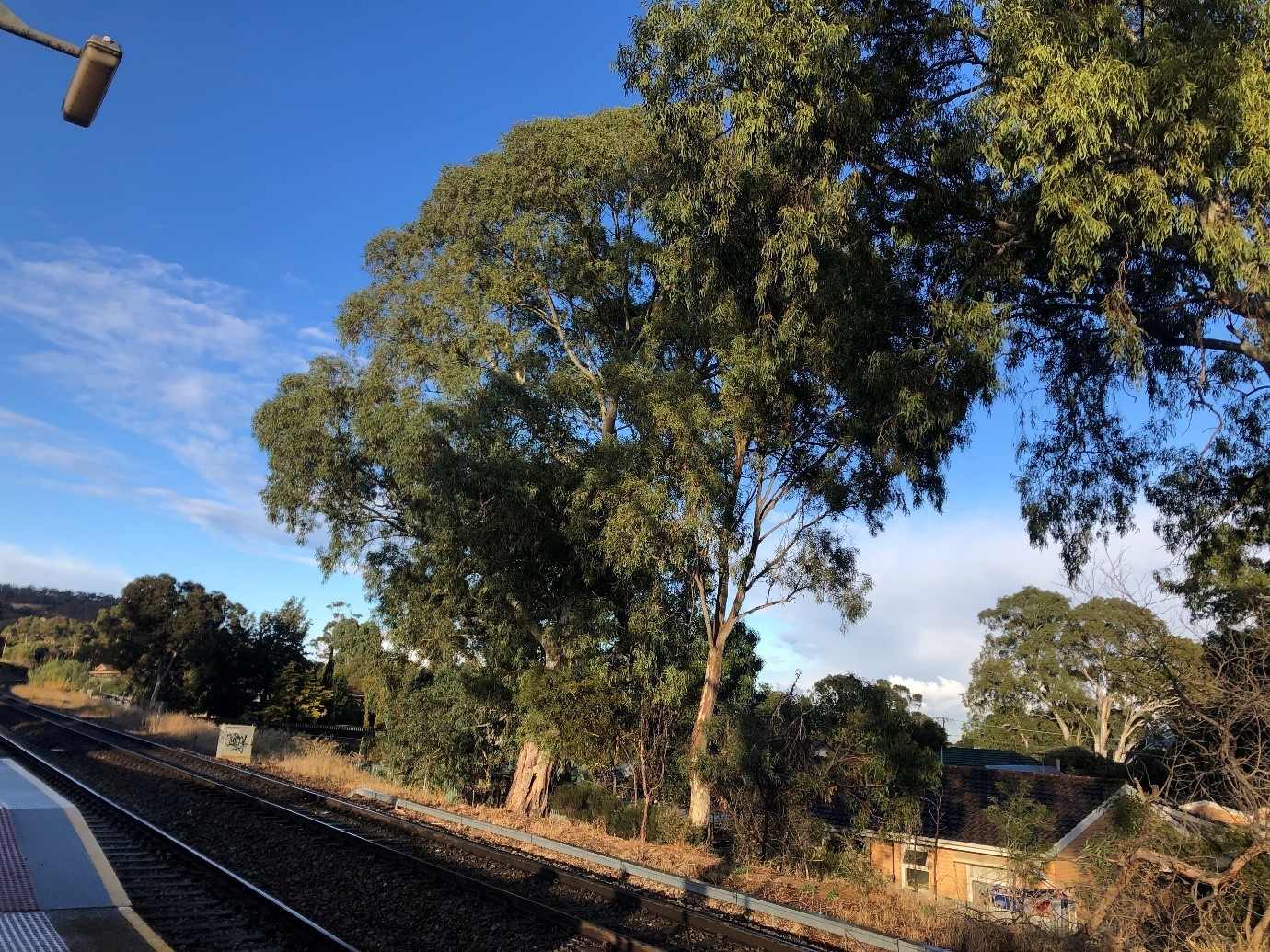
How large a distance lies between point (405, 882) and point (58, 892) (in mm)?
3800

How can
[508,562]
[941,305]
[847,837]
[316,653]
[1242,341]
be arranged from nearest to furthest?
1. [1242,341]
2. [941,305]
3. [847,837]
4. [508,562]
5. [316,653]

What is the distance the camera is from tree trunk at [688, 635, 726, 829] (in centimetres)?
1711

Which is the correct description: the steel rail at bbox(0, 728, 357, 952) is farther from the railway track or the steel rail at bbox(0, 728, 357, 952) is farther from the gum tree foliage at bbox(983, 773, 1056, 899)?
the gum tree foliage at bbox(983, 773, 1056, 899)

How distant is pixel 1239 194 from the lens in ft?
29.6

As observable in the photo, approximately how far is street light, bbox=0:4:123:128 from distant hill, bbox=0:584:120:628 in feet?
510

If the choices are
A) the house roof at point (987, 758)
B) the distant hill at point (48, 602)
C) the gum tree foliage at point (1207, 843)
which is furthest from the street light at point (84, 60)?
the distant hill at point (48, 602)

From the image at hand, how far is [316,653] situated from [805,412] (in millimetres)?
48254

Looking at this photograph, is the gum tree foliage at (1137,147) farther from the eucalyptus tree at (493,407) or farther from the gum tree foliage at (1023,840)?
the eucalyptus tree at (493,407)

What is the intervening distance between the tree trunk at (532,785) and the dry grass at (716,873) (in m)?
0.66

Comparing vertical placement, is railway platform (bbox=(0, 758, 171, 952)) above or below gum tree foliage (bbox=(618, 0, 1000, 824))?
below

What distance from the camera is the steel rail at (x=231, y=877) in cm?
727

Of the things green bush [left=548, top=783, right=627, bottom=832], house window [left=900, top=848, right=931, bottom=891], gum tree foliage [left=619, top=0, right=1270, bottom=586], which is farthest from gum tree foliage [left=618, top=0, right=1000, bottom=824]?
green bush [left=548, top=783, right=627, bottom=832]

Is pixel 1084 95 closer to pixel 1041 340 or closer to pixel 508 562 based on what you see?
pixel 1041 340

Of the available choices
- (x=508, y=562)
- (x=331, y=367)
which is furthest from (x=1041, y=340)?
(x=331, y=367)
